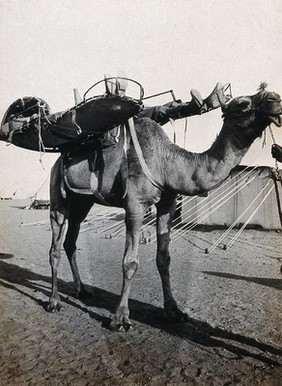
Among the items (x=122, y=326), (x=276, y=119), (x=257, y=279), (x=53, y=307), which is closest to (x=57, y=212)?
(x=53, y=307)

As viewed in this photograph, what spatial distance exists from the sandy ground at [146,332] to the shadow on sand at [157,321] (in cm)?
1

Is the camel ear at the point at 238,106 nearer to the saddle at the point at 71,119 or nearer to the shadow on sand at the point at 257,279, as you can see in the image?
the saddle at the point at 71,119

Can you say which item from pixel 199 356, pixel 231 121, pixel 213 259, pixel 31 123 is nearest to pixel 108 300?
pixel 199 356

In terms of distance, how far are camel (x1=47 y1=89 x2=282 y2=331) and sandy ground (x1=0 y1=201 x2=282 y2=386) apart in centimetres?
41

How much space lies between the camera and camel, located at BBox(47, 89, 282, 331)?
378 centimetres

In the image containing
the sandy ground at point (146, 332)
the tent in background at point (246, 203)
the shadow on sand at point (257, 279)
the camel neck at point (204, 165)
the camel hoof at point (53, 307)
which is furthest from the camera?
the tent in background at point (246, 203)

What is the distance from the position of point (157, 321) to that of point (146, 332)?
42 centimetres

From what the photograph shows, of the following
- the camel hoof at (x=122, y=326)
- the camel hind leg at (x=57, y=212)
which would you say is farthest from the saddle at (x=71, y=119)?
the camel hoof at (x=122, y=326)

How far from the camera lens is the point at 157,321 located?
14.9ft

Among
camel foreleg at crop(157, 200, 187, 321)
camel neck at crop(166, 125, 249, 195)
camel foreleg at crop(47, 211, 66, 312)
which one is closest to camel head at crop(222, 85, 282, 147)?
camel neck at crop(166, 125, 249, 195)

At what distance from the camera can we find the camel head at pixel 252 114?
3488mm

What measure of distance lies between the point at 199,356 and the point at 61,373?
130 centimetres

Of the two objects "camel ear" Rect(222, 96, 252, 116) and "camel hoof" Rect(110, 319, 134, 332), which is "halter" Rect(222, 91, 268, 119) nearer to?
"camel ear" Rect(222, 96, 252, 116)

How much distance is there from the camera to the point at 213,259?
9.57 meters
